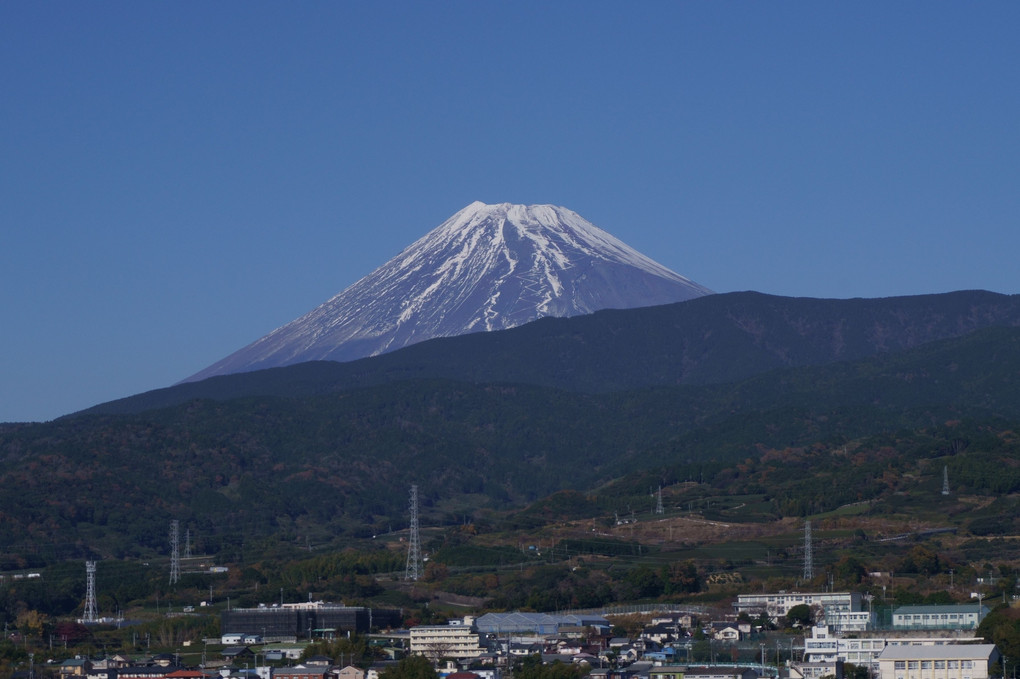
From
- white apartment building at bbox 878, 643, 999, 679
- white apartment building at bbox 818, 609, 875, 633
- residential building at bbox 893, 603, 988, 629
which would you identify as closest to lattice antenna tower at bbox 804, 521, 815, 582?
white apartment building at bbox 818, 609, 875, 633

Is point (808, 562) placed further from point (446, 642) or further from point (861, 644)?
point (861, 644)

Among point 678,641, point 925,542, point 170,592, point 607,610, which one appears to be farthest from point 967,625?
point 170,592

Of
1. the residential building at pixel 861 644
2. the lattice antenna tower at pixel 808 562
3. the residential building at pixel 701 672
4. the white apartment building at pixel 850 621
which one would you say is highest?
the lattice antenna tower at pixel 808 562

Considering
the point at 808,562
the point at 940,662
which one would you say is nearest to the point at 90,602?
the point at 808,562

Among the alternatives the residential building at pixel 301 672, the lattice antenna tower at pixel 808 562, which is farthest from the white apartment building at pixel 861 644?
the lattice antenna tower at pixel 808 562

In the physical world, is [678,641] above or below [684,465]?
below

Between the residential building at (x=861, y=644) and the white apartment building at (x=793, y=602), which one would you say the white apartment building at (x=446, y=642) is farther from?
the white apartment building at (x=793, y=602)

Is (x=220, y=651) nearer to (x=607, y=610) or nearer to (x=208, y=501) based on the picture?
(x=607, y=610)
